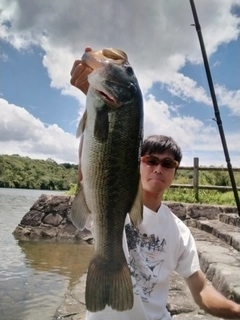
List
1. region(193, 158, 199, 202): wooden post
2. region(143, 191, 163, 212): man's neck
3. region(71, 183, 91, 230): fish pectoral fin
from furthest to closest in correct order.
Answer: region(193, 158, 199, 202): wooden post → region(143, 191, 163, 212): man's neck → region(71, 183, 91, 230): fish pectoral fin

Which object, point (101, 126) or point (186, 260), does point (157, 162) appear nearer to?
point (186, 260)

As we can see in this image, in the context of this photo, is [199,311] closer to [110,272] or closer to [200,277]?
[200,277]

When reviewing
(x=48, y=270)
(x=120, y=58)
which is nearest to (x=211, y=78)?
(x=120, y=58)

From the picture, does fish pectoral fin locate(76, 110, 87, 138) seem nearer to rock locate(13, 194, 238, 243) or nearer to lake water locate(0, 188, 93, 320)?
lake water locate(0, 188, 93, 320)

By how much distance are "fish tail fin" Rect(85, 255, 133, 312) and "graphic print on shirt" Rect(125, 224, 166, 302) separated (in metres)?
0.53

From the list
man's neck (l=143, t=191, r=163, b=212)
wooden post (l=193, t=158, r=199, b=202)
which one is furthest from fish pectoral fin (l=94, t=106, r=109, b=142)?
wooden post (l=193, t=158, r=199, b=202)

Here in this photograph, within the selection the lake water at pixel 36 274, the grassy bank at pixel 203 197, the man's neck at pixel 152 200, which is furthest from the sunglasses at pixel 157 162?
the grassy bank at pixel 203 197

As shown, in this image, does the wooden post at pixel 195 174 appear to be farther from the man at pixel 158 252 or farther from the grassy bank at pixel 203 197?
the man at pixel 158 252

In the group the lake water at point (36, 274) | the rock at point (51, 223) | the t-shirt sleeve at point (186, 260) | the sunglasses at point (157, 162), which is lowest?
A: the lake water at point (36, 274)

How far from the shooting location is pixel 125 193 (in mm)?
1582

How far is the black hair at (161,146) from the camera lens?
2.29 meters

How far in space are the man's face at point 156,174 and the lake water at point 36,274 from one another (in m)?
3.48

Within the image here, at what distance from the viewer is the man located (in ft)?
7.05

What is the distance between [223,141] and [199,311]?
1.72 metres
